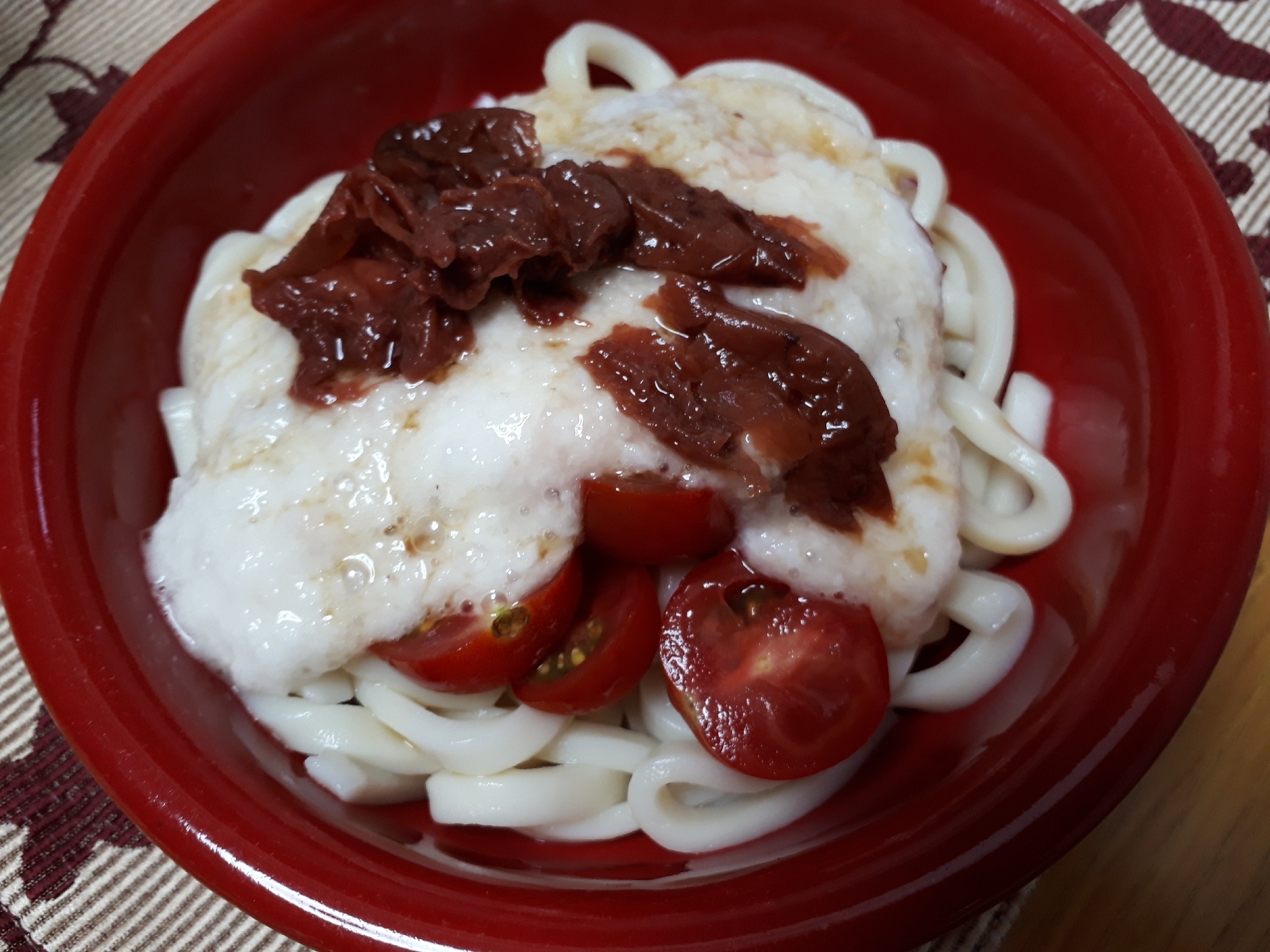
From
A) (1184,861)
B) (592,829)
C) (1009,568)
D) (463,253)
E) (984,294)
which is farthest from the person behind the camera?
(984,294)

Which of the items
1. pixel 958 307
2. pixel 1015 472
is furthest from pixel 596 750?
pixel 958 307

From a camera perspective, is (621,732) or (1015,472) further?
(1015,472)

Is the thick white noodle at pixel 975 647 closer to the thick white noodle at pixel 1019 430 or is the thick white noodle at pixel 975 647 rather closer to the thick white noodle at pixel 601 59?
the thick white noodle at pixel 1019 430

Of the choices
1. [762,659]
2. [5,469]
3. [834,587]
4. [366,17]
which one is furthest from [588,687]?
[366,17]

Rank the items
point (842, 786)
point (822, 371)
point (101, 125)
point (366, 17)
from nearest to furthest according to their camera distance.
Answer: point (822, 371)
point (842, 786)
point (101, 125)
point (366, 17)

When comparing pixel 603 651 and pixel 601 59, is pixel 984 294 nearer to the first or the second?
pixel 601 59

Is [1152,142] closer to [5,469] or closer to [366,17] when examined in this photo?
[366,17]

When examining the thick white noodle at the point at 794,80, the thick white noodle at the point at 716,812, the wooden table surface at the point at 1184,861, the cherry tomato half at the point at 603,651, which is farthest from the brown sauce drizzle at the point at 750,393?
the thick white noodle at the point at 794,80
